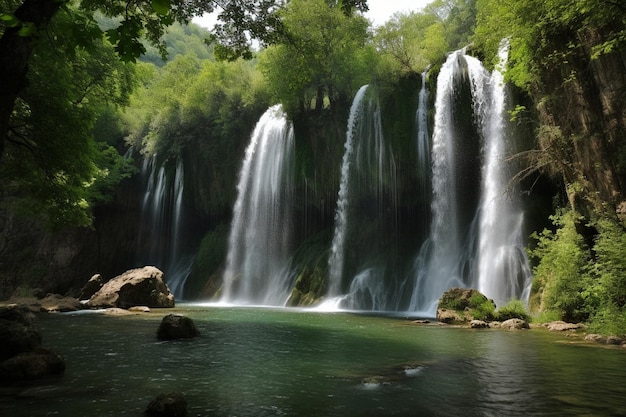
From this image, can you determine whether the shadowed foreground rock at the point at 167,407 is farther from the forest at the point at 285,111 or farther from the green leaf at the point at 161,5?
the green leaf at the point at 161,5

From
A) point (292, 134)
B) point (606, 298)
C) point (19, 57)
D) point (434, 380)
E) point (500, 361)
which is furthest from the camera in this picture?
point (292, 134)

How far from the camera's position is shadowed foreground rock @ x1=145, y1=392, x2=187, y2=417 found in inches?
175

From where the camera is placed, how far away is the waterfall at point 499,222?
17828 mm

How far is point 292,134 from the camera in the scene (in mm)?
30594

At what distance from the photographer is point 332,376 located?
6531mm

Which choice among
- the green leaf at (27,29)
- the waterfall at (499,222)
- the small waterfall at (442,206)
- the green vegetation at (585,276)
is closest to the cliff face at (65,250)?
the small waterfall at (442,206)

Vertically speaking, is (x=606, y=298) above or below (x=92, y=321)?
above

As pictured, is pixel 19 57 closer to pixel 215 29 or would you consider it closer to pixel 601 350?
pixel 215 29

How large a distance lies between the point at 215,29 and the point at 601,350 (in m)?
11.1

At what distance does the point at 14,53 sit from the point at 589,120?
1478 centimetres

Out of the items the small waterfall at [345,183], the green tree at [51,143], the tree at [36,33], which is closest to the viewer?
the tree at [36,33]

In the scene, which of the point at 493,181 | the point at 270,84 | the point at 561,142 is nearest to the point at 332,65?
the point at 270,84

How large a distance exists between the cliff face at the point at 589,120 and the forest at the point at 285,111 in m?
0.04

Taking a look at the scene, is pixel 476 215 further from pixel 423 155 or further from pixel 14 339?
pixel 14 339
